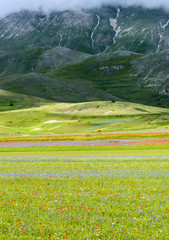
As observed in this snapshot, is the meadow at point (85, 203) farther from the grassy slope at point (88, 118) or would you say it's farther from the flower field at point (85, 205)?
the grassy slope at point (88, 118)

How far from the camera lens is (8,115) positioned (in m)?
195

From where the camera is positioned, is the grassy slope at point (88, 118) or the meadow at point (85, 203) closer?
the meadow at point (85, 203)

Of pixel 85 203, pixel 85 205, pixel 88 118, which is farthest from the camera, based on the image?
pixel 88 118

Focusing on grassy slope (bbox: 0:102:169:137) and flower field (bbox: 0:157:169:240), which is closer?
flower field (bbox: 0:157:169:240)

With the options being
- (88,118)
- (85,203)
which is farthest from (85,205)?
(88,118)

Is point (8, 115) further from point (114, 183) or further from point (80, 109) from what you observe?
point (114, 183)

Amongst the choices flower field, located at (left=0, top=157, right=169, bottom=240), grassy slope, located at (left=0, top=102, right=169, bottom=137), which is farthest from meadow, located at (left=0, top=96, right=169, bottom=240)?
grassy slope, located at (left=0, top=102, right=169, bottom=137)

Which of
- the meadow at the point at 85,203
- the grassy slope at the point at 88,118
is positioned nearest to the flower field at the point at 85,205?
the meadow at the point at 85,203

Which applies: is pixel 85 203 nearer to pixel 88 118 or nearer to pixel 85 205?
pixel 85 205

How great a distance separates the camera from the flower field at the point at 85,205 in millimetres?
14281

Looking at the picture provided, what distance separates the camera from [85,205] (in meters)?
18.7

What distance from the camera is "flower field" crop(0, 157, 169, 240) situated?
14281 mm

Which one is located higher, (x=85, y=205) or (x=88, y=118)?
(x=88, y=118)

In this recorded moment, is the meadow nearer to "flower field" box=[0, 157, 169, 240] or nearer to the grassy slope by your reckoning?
"flower field" box=[0, 157, 169, 240]
